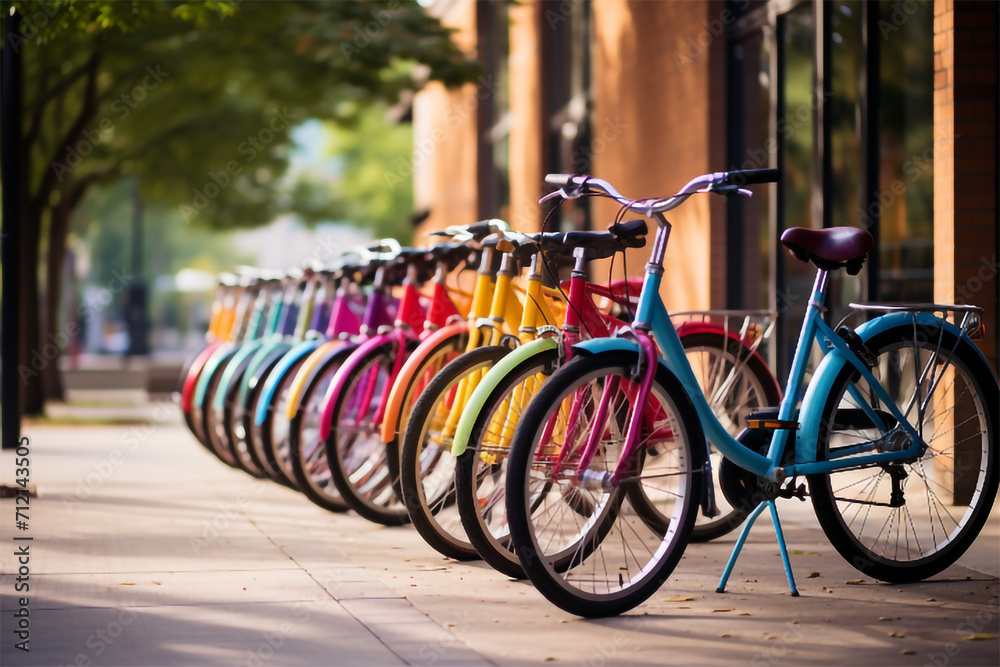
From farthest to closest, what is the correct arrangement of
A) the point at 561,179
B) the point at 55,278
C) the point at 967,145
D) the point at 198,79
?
the point at 55,278 → the point at 198,79 → the point at 967,145 → the point at 561,179

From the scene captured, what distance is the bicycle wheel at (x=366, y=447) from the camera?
19.7 feet

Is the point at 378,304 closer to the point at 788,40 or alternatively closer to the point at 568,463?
the point at 568,463

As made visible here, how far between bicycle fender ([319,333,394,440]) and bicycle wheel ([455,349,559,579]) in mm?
1382

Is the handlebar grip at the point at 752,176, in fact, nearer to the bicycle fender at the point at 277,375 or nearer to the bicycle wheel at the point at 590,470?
the bicycle wheel at the point at 590,470

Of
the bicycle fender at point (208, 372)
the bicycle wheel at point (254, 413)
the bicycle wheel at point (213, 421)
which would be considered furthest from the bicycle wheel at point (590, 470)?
the bicycle fender at point (208, 372)

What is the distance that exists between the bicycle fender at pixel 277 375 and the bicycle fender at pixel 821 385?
3.38 m

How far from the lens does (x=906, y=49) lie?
30.1ft

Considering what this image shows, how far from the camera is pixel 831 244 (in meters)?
4.60

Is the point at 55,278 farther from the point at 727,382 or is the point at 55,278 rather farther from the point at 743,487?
the point at 743,487

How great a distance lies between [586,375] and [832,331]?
3.53ft

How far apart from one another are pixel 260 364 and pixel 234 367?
45 cm

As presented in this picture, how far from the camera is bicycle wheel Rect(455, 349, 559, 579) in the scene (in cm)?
447

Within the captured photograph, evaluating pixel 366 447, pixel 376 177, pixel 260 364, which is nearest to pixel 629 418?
pixel 366 447

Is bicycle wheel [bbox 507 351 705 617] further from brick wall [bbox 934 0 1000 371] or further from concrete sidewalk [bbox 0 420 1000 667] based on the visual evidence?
brick wall [bbox 934 0 1000 371]
